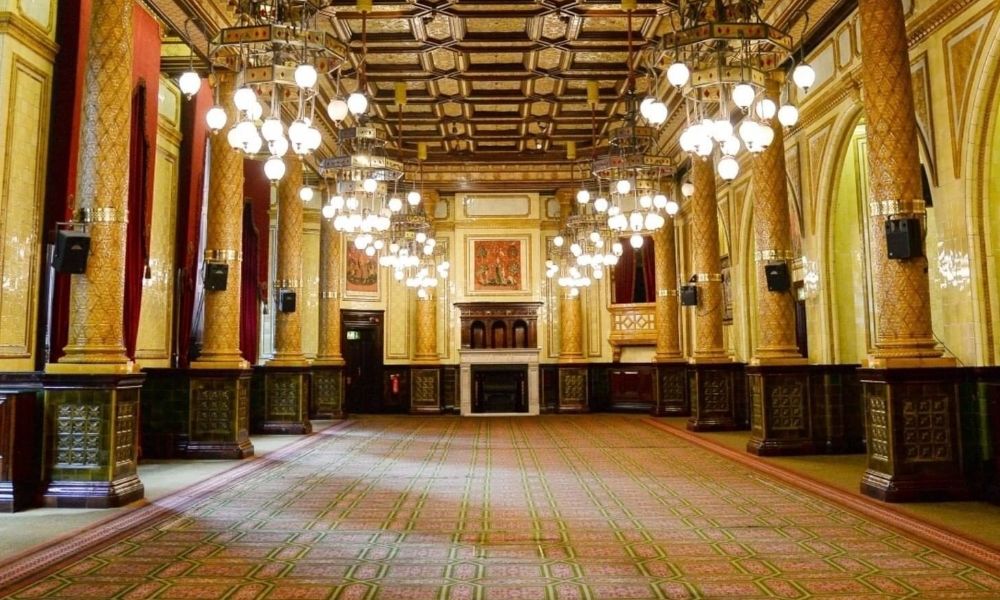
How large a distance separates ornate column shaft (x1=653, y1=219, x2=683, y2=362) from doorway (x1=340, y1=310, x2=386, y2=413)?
261 inches

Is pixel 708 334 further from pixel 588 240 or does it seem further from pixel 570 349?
pixel 570 349

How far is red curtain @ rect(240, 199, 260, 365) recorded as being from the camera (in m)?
11.7

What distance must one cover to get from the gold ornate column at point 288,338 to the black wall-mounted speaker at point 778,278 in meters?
7.11

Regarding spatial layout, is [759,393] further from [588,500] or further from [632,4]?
[632,4]

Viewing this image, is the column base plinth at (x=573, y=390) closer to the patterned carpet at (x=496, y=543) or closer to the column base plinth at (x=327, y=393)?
the column base plinth at (x=327, y=393)

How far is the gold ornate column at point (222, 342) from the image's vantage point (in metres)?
8.59

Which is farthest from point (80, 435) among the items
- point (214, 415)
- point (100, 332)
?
point (214, 415)

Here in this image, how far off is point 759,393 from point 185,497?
248 inches

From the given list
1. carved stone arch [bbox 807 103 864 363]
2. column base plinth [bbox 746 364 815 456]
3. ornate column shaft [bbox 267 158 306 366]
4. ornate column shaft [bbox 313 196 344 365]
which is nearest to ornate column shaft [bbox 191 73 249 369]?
ornate column shaft [bbox 267 158 306 366]

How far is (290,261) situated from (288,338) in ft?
4.35

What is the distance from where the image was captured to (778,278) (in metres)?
8.85

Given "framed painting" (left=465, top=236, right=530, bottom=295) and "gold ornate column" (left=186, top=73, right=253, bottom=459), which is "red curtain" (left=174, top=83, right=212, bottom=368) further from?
"framed painting" (left=465, top=236, right=530, bottom=295)

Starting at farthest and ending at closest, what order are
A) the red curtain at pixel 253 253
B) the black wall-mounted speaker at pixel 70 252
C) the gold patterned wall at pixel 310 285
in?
the gold patterned wall at pixel 310 285, the red curtain at pixel 253 253, the black wall-mounted speaker at pixel 70 252

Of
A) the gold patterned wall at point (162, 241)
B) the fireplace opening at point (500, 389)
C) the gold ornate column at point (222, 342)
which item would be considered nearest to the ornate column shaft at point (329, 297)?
the fireplace opening at point (500, 389)
